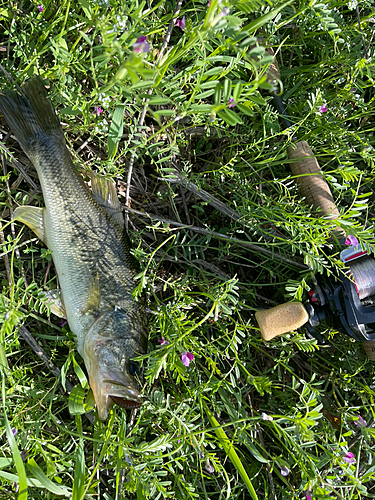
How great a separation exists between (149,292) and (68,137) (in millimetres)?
1355

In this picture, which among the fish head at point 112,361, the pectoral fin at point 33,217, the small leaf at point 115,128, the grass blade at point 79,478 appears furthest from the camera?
the pectoral fin at point 33,217

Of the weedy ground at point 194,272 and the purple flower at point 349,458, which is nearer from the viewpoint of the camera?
the weedy ground at point 194,272

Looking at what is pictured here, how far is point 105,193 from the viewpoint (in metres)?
2.77

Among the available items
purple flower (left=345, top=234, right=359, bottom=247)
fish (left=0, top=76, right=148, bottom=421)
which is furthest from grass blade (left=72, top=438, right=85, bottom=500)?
purple flower (left=345, top=234, right=359, bottom=247)

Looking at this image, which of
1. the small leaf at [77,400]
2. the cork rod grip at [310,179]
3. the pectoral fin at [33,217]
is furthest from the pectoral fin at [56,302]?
the cork rod grip at [310,179]

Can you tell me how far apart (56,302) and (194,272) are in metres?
1.06

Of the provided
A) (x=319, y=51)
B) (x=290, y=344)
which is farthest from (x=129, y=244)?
(x=319, y=51)

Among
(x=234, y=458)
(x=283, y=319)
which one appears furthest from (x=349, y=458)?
(x=283, y=319)

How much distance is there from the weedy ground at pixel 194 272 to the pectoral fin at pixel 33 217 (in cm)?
21

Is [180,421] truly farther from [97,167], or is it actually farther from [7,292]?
Answer: [97,167]

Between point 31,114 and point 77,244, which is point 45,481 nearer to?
point 77,244

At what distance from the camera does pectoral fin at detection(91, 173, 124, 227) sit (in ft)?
9.07

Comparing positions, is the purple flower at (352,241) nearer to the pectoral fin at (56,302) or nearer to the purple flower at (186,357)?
the purple flower at (186,357)

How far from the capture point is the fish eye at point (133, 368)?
100 inches
